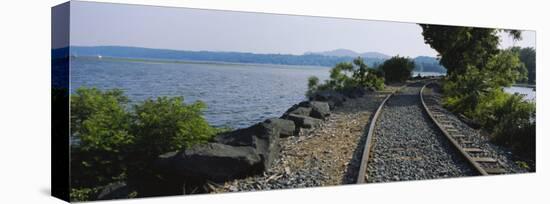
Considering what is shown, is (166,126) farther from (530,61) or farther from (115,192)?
(530,61)

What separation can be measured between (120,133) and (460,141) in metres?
5.17

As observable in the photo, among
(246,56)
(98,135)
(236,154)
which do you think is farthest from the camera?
(246,56)

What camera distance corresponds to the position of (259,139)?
7.85 meters

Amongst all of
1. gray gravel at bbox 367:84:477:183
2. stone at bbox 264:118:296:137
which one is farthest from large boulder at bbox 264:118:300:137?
gray gravel at bbox 367:84:477:183

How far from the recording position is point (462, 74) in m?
10.0

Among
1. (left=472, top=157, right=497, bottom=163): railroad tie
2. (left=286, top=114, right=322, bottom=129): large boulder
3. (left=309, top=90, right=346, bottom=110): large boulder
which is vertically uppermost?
(left=309, top=90, right=346, bottom=110): large boulder

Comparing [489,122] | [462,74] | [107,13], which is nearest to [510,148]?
[489,122]

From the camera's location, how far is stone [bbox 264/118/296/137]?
26.7 ft

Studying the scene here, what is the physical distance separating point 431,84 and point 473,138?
1060 millimetres

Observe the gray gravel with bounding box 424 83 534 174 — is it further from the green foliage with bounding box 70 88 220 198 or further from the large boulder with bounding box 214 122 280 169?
the green foliage with bounding box 70 88 220 198

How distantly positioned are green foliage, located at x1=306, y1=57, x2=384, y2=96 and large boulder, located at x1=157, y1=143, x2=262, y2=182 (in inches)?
61.3

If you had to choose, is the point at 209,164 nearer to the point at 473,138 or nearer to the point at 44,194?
the point at 44,194

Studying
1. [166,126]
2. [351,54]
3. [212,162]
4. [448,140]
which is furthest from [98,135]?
[448,140]

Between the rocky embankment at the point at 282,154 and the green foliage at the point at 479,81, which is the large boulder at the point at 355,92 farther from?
the green foliage at the point at 479,81
